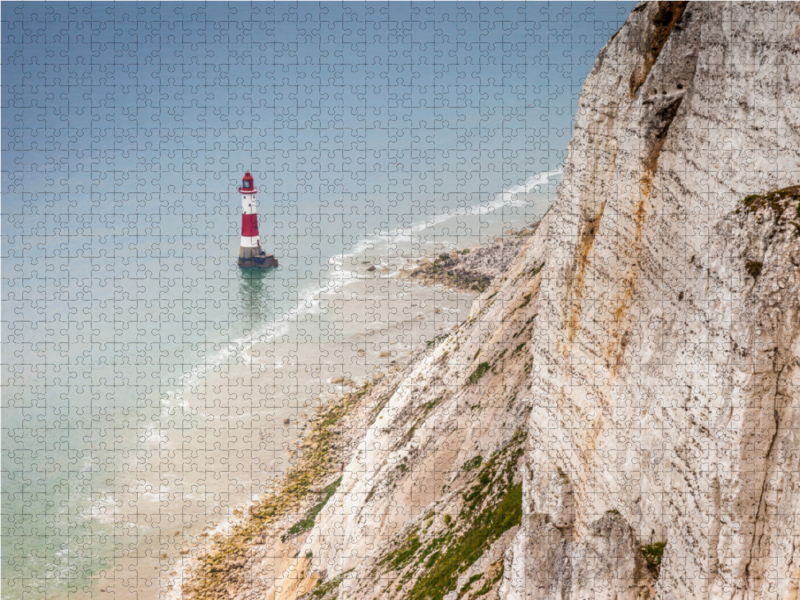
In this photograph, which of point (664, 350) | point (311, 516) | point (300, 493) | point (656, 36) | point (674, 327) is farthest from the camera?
point (300, 493)

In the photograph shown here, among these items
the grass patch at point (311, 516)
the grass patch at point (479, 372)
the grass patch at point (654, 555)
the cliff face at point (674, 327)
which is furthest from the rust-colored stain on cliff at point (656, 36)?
the grass patch at point (311, 516)

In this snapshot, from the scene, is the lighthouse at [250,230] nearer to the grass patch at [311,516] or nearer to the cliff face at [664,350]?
the grass patch at [311,516]

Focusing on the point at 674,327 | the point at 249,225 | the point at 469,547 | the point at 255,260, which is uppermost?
the point at 674,327

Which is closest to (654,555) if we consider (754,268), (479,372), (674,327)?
(674,327)

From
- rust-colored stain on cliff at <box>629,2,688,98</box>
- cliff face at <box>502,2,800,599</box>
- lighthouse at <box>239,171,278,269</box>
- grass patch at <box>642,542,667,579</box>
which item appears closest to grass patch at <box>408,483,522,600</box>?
cliff face at <box>502,2,800,599</box>

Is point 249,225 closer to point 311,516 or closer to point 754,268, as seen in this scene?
point 311,516

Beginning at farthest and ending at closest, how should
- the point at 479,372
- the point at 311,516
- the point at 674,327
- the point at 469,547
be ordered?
the point at 311,516
the point at 479,372
the point at 469,547
the point at 674,327

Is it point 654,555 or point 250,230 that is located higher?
point 654,555
